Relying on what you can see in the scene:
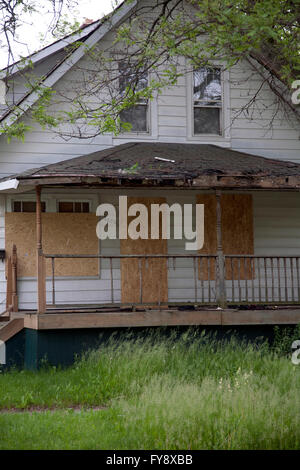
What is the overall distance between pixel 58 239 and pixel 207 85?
4.79 meters

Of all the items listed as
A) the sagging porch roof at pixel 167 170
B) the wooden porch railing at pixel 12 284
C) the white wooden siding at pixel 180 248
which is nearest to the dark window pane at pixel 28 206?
the white wooden siding at pixel 180 248

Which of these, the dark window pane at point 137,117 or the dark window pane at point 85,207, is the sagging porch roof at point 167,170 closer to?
the dark window pane at point 137,117

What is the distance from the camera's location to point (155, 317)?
12227 mm

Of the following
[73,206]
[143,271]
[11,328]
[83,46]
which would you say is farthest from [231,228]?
[11,328]

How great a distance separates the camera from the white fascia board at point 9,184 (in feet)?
38.5

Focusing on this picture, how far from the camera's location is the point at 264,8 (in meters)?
→ 8.69

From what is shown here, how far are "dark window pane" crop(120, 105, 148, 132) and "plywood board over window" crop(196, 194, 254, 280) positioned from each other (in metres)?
1.96

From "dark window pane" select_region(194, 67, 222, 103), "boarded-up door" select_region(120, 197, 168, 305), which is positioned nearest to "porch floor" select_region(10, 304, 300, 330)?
"boarded-up door" select_region(120, 197, 168, 305)

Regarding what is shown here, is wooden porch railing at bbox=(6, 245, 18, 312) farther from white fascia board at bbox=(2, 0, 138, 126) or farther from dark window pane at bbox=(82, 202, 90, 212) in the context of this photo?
white fascia board at bbox=(2, 0, 138, 126)

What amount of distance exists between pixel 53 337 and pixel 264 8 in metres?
6.54

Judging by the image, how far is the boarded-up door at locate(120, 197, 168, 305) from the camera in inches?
549

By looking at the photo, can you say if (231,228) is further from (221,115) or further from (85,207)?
(85,207)

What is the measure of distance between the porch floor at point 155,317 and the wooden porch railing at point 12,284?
387 mm
